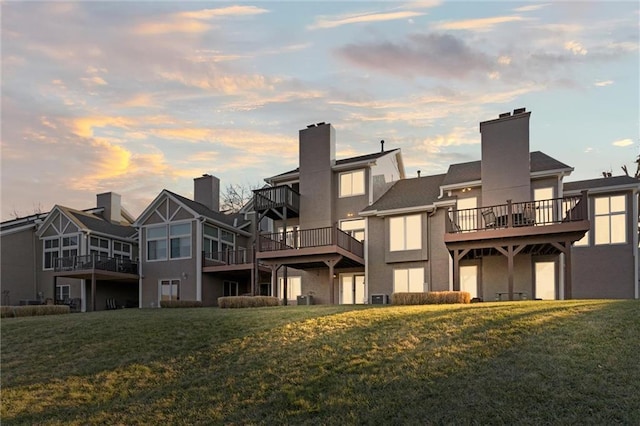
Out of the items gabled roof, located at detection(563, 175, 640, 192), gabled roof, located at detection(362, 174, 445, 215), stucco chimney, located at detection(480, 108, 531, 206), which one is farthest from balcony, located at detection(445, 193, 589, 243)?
gabled roof, located at detection(362, 174, 445, 215)

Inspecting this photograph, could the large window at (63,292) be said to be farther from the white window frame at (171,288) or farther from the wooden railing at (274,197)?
the wooden railing at (274,197)

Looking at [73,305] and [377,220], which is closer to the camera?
[377,220]

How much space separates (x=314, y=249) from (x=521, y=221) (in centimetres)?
812

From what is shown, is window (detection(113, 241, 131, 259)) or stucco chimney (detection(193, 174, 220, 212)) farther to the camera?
stucco chimney (detection(193, 174, 220, 212))

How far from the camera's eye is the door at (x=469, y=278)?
67.2 feet

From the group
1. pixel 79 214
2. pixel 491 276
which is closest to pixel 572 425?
pixel 491 276

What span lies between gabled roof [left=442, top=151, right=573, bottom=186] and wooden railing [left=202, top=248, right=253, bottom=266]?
1089 cm

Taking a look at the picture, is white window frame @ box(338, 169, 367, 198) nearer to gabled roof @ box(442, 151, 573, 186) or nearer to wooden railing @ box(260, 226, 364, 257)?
wooden railing @ box(260, 226, 364, 257)

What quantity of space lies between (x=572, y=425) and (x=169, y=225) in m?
24.1

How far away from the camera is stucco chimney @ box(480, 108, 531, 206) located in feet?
66.3

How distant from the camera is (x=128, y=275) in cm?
2769

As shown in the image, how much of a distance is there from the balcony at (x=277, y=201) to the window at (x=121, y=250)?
35.3 feet

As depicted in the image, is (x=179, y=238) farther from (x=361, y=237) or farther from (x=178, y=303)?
(x=361, y=237)

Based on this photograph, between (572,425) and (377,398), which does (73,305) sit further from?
(572,425)
